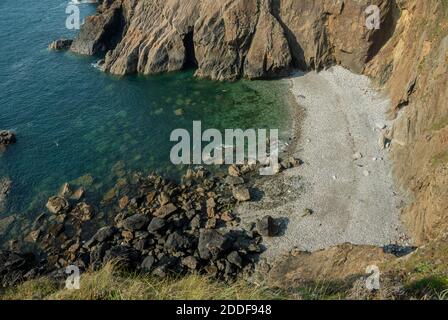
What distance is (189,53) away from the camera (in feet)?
194

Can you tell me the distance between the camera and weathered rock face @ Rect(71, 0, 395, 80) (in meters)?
50.2

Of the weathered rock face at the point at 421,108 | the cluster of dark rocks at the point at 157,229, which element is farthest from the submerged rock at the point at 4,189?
the weathered rock face at the point at 421,108

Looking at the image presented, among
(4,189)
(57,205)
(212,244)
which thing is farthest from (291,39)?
(4,189)

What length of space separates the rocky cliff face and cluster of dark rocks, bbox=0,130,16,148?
1849cm

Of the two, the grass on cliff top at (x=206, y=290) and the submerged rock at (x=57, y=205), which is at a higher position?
the grass on cliff top at (x=206, y=290)

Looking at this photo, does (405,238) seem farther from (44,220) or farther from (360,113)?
(44,220)

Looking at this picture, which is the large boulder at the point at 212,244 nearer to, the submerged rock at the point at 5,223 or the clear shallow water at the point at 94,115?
the clear shallow water at the point at 94,115

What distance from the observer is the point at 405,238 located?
101 ft

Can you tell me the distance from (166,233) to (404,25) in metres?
36.4

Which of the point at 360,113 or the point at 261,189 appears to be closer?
the point at 261,189

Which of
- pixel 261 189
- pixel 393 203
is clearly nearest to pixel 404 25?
pixel 393 203

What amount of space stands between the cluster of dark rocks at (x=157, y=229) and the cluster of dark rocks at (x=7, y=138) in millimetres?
13075

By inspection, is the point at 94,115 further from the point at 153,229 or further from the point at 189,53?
the point at 153,229

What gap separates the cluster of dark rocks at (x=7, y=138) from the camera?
154 ft
